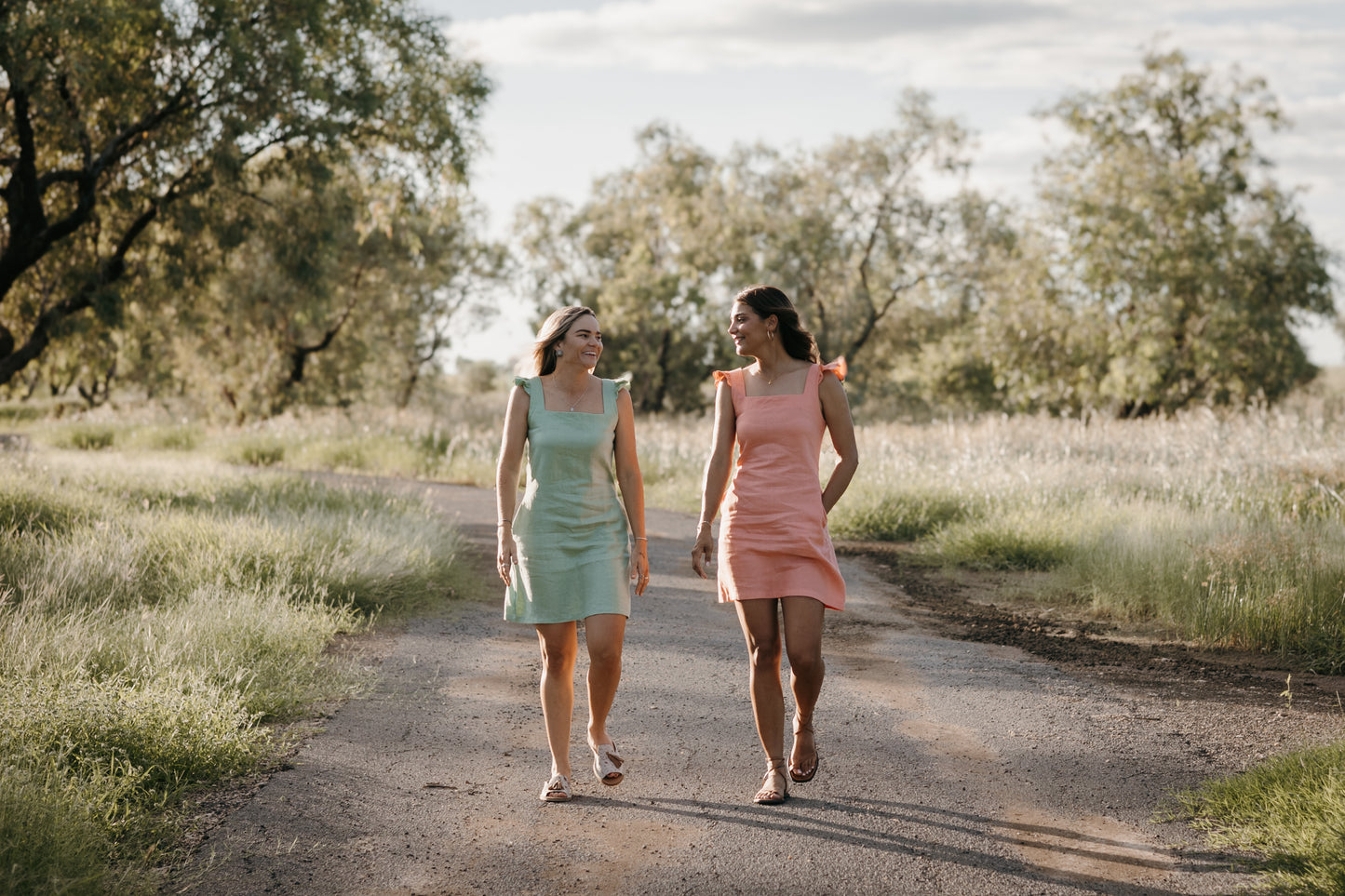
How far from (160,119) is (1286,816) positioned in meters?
15.3

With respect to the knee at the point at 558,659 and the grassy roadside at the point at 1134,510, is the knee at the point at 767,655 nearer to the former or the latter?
the knee at the point at 558,659

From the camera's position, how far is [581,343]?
4.61 metres

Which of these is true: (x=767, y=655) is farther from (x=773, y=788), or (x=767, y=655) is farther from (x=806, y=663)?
(x=773, y=788)

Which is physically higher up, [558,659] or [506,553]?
[506,553]

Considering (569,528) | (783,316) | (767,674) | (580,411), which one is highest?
(783,316)

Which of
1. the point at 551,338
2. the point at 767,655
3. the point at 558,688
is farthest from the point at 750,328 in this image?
the point at 558,688

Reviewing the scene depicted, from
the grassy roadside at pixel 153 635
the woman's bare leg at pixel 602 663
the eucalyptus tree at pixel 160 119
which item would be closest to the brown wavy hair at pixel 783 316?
the woman's bare leg at pixel 602 663

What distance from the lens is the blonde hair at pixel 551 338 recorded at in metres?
4.66

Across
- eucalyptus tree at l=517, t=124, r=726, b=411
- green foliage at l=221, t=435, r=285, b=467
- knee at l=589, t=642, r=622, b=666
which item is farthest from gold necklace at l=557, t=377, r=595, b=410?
eucalyptus tree at l=517, t=124, r=726, b=411

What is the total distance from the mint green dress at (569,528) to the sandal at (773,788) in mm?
898

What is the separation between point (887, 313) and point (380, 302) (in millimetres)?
17421

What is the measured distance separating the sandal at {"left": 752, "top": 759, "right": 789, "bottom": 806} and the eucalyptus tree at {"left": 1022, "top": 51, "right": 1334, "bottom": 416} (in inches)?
804

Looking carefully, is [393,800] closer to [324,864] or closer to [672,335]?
[324,864]

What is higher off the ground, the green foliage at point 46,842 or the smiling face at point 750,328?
the smiling face at point 750,328
